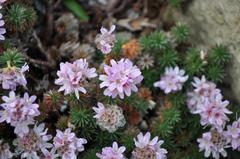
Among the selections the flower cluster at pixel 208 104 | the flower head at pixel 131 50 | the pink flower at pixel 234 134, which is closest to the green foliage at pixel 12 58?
the flower head at pixel 131 50

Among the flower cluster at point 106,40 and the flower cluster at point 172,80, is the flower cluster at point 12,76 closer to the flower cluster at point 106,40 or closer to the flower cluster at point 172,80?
the flower cluster at point 106,40

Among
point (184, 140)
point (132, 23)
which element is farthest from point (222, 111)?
point (132, 23)

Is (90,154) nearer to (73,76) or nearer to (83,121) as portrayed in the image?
(83,121)

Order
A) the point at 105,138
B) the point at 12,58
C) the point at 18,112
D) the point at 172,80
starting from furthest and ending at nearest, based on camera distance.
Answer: the point at 172,80
the point at 105,138
the point at 12,58
the point at 18,112

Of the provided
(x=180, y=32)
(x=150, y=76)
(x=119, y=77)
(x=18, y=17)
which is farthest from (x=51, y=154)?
(x=180, y=32)

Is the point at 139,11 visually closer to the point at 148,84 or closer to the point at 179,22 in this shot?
the point at 179,22
